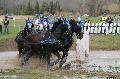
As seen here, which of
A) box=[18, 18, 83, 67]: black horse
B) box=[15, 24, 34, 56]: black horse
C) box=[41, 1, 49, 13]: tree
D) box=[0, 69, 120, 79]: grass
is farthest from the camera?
box=[41, 1, 49, 13]: tree

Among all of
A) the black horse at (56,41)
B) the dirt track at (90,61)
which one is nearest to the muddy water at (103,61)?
the dirt track at (90,61)

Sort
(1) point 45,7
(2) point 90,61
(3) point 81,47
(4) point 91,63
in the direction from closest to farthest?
(4) point 91,63
(2) point 90,61
(3) point 81,47
(1) point 45,7

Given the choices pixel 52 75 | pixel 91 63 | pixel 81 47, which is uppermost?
pixel 52 75

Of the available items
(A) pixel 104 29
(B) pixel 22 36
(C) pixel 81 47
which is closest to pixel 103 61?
(C) pixel 81 47

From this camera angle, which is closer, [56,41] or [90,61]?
[56,41]

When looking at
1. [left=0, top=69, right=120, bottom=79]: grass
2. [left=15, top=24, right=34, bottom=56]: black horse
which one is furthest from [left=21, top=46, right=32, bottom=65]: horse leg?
[left=0, top=69, right=120, bottom=79]: grass

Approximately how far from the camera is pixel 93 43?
32500mm

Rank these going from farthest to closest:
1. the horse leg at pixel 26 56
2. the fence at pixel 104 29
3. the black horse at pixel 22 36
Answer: the fence at pixel 104 29
the black horse at pixel 22 36
the horse leg at pixel 26 56

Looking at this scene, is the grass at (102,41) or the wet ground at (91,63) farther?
the grass at (102,41)

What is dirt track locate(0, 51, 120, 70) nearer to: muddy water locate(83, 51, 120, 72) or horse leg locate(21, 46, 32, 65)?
muddy water locate(83, 51, 120, 72)

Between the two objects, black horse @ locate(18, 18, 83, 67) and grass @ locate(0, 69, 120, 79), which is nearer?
grass @ locate(0, 69, 120, 79)

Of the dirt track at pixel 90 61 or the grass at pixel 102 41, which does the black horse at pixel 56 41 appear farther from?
the grass at pixel 102 41

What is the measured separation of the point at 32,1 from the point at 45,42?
3880 centimetres

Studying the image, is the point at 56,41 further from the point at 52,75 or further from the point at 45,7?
the point at 45,7
